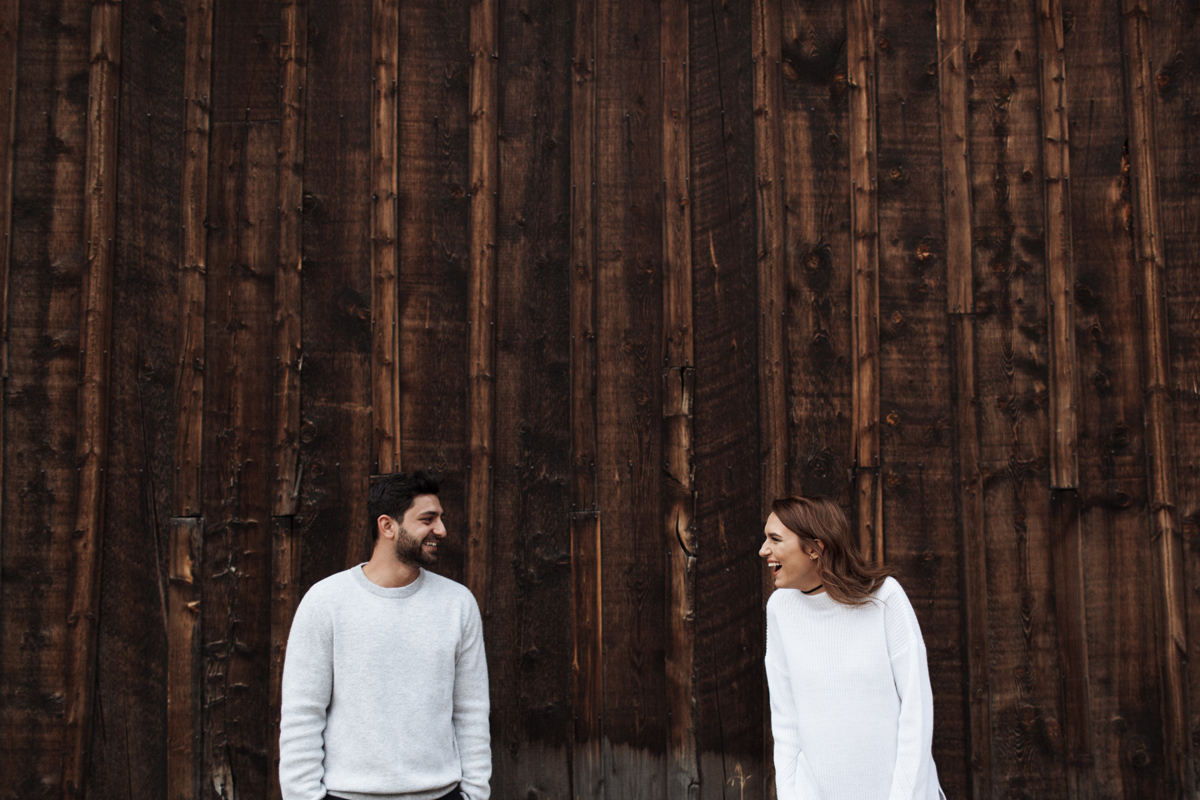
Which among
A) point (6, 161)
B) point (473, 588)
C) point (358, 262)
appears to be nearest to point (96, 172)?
point (6, 161)

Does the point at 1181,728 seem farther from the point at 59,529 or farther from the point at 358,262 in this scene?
the point at 59,529

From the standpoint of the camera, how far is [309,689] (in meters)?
2.74

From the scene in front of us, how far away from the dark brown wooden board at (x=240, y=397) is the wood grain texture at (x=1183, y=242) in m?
3.98

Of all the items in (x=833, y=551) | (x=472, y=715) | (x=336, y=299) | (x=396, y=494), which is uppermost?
(x=336, y=299)

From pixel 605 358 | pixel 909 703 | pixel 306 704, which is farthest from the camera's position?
pixel 605 358

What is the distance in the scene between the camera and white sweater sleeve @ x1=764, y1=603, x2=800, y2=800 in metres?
2.75

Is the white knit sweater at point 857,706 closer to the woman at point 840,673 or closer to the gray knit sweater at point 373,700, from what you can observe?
the woman at point 840,673

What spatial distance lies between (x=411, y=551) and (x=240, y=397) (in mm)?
1321

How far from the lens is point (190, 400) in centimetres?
365

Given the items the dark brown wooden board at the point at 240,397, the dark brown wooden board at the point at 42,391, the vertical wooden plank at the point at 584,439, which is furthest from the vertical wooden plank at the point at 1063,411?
the dark brown wooden board at the point at 42,391

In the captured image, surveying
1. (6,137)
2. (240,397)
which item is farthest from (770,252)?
(6,137)

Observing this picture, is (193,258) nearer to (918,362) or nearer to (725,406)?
(725,406)

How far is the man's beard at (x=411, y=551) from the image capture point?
2.88m

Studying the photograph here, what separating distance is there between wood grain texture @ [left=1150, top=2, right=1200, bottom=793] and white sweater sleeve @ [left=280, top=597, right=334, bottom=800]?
3.57 meters
